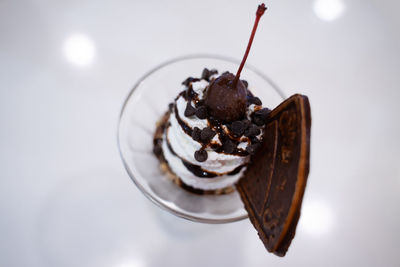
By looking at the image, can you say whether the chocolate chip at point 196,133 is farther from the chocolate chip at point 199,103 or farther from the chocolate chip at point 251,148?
the chocolate chip at point 251,148

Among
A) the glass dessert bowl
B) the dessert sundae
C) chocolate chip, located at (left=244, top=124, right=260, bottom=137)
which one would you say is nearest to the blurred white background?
the glass dessert bowl

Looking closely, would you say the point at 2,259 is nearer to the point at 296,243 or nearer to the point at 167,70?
the point at 167,70

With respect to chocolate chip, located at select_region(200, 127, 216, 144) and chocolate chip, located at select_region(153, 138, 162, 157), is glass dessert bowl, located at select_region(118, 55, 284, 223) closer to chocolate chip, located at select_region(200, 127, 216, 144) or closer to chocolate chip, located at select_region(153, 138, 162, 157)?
chocolate chip, located at select_region(153, 138, 162, 157)

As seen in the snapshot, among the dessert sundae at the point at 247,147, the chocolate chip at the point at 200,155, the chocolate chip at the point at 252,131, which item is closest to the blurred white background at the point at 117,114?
the dessert sundae at the point at 247,147

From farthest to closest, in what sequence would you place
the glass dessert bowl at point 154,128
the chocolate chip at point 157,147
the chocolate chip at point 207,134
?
1. the chocolate chip at point 157,147
2. the glass dessert bowl at point 154,128
3. the chocolate chip at point 207,134

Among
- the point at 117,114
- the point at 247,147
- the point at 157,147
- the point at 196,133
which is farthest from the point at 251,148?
the point at 117,114

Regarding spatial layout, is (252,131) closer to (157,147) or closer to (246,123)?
(246,123)
